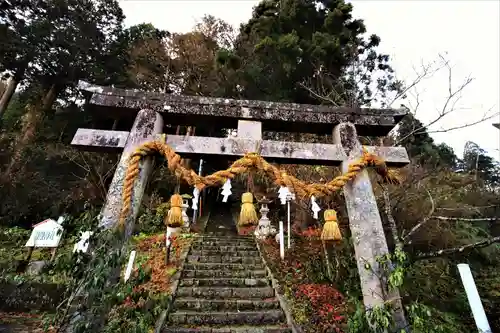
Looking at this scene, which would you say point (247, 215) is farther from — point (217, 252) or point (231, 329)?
point (217, 252)

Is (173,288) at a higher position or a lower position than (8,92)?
lower

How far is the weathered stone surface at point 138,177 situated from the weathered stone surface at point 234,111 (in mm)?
176

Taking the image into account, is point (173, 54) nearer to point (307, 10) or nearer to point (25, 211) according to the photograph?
point (307, 10)

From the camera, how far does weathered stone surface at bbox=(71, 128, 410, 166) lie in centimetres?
314

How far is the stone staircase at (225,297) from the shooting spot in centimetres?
492

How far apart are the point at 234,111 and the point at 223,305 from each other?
415 cm

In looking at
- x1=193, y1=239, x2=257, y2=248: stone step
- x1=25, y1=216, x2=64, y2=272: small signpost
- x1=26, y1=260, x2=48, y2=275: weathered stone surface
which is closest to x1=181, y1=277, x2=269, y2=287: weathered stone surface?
x1=193, y1=239, x2=257, y2=248: stone step

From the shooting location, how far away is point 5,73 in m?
11.7

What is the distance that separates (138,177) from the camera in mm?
2975

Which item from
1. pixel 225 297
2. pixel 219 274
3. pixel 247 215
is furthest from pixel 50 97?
pixel 247 215

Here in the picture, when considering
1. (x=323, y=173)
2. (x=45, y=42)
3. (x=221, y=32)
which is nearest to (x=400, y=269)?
(x=323, y=173)

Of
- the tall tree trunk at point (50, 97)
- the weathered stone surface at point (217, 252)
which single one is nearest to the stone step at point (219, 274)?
the weathered stone surface at point (217, 252)

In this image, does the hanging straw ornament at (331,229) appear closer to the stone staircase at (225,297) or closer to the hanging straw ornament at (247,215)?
the hanging straw ornament at (247,215)

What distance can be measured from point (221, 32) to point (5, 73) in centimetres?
1115
